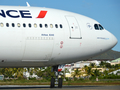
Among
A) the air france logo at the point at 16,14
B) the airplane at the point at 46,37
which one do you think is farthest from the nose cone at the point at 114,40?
the air france logo at the point at 16,14

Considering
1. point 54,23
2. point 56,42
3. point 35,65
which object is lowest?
point 35,65

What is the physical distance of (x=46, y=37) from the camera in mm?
24000

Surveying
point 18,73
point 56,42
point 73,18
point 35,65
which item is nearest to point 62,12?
point 73,18

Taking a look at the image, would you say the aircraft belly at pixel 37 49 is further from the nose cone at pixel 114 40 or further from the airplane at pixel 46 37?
the nose cone at pixel 114 40

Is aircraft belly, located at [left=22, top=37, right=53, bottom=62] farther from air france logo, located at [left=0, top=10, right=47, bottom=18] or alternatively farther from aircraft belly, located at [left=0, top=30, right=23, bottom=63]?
air france logo, located at [left=0, top=10, right=47, bottom=18]

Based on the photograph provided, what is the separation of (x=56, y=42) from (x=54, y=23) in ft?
6.28

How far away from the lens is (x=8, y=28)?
23.1 m

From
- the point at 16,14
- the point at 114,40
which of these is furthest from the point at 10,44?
the point at 114,40

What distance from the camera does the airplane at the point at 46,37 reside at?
2322 centimetres

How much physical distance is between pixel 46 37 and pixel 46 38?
94 millimetres

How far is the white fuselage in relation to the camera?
23.2 metres

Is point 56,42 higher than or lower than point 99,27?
lower

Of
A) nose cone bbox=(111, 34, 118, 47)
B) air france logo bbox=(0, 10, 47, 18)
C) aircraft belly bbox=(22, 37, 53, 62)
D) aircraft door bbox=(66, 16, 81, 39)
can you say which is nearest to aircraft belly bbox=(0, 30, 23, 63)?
aircraft belly bbox=(22, 37, 53, 62)

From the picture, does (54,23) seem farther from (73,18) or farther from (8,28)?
(8,28)
